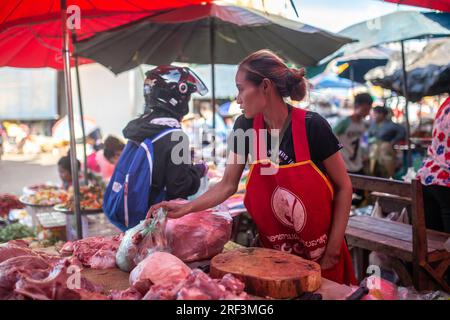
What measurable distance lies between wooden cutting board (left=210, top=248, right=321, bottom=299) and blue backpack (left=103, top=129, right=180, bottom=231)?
115cm

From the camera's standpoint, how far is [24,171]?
13523 mm

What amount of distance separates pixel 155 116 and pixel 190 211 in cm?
96

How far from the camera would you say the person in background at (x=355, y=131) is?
706 cm

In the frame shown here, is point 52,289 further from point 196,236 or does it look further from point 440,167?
point 440,167

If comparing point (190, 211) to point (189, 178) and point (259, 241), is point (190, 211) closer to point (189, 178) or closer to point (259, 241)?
point (259, 241)

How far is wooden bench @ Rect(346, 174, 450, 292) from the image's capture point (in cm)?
317

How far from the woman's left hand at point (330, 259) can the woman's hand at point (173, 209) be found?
29.1 inches

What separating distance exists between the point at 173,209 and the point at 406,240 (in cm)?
228

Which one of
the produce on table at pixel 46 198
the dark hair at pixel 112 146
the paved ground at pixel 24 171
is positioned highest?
Result: the dark hair at pixel 112 146

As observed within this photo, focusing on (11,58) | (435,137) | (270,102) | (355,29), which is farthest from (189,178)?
(355,29)

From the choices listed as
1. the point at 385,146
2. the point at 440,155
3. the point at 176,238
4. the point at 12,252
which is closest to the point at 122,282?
the point at 176,238

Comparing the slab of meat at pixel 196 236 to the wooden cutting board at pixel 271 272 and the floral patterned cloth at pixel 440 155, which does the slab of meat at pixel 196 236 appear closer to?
the wooden cutting board at pixel 271 272

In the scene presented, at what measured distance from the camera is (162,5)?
3.82m

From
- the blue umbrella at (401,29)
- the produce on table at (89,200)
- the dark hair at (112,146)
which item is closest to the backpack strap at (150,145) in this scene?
the produce on table at (89,200)
